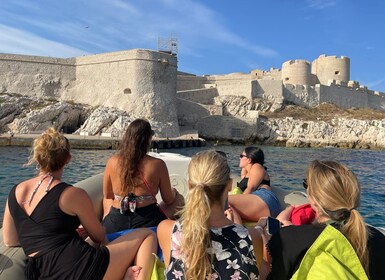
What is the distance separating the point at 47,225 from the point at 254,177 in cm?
246

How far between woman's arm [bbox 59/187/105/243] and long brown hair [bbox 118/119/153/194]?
1.75ft

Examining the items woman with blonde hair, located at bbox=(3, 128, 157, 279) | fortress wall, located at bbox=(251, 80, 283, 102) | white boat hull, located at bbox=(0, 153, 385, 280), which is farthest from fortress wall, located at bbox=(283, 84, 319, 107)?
woman with blonde hair, located at bbox=(3, 128, 157, 279)

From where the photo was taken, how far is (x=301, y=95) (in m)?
47.1

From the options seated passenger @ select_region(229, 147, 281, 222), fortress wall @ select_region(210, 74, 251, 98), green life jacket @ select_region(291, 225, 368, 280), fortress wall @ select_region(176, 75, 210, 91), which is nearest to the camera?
green life jacket @ select_region(291, 225, 368, 280)

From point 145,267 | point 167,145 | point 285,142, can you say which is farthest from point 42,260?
point 285,142

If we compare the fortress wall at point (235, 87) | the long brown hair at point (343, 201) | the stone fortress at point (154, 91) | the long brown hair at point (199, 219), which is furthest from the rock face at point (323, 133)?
the long brown hair at point (199, 219)

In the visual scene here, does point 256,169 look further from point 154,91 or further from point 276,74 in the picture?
point 276,74

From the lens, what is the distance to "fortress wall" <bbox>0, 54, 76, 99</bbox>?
3925 centimetres

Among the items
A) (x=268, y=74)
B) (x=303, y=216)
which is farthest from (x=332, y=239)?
(x=268, y=74)

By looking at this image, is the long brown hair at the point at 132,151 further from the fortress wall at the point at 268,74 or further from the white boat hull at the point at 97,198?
the fortress wall at the point at 268,74

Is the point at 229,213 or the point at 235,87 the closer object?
the point at 229,213

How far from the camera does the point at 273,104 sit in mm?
44625

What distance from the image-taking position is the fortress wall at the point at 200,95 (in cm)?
4375

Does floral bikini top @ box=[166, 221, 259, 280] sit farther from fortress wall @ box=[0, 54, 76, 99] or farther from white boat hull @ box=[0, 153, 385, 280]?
fortress wall @ box=[0, 54, 76, 99]
